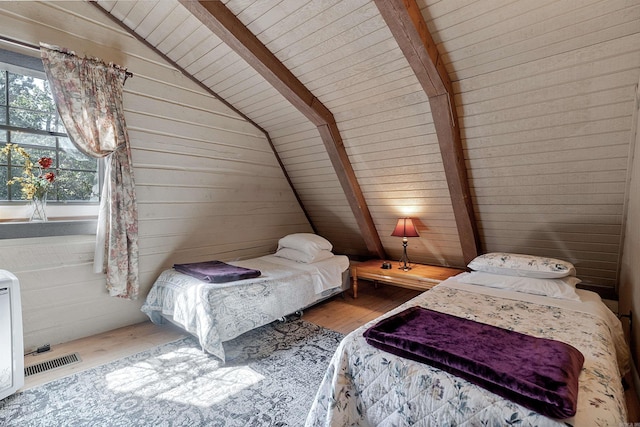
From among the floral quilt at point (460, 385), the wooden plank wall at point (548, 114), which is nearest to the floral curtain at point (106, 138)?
the floral quilt at point (460, 385)

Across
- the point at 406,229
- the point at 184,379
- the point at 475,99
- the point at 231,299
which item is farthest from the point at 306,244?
the point at 475,99

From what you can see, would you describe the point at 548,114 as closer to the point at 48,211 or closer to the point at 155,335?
the point at 155,335

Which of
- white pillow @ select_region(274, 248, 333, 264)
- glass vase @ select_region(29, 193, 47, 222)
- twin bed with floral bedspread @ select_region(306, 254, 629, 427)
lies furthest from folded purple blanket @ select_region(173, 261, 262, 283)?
twin bed with floral bedspread @ select_region(306, 254, 629, 427)

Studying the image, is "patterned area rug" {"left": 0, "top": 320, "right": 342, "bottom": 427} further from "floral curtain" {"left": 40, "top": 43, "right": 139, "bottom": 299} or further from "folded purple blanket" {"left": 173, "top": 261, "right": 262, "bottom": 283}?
"floral curtain" {"left": 40, "top": 43, "right": 139, "bottom": 299}

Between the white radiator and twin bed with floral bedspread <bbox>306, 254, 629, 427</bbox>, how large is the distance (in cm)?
181

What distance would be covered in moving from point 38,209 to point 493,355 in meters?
3.14

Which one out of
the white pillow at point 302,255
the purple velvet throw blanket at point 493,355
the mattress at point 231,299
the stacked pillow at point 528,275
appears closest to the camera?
the purple velvet throw blanket at point 493,355

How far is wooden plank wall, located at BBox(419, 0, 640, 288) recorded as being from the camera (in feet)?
5.98

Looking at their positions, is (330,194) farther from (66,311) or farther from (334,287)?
(66,311)

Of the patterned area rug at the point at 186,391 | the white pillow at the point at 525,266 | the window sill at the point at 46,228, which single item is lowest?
the patterned area rug at the point at 186,391

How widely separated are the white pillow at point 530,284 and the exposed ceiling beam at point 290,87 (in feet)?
4.68

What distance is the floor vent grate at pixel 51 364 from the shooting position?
7.16 feet

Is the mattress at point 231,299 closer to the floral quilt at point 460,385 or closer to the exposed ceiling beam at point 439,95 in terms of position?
the floral quilt at point 460,385

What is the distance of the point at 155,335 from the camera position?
2773mm
